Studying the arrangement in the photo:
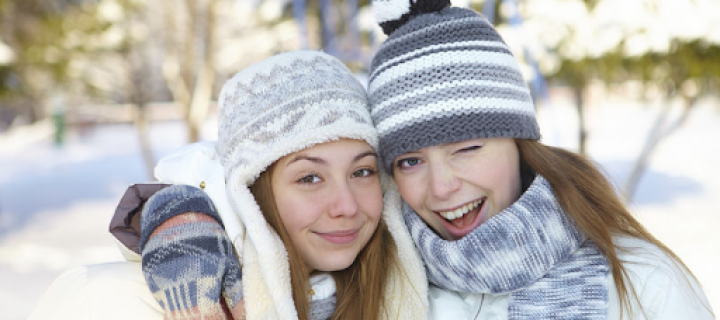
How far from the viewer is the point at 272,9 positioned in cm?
938

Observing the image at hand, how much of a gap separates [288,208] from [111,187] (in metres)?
9.48

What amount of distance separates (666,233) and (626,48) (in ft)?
8.52

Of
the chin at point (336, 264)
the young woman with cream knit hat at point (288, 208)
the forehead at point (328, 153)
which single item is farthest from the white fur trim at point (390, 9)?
the chin at point (336, 264)

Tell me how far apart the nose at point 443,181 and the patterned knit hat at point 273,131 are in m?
0.23

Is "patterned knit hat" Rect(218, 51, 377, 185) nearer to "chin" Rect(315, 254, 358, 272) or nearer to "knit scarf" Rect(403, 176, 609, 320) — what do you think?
"chin" Rect(315, 254, 358, 272)

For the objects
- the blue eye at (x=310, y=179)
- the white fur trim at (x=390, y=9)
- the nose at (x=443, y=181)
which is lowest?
the nose at (x=443, y=181)

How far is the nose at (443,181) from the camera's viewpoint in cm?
186

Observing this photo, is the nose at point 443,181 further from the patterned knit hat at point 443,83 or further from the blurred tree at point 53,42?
the blurred tree at point 53,42

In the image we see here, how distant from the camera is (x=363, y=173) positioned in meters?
1.99

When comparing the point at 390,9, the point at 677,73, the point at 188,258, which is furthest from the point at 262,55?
the point at 188,258

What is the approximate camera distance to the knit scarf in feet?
5.79

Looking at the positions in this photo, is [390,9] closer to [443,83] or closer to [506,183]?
[443,83]

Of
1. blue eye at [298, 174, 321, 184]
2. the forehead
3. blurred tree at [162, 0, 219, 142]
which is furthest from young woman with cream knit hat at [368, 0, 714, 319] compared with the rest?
blurred tree at [162, 0, 219, 142]

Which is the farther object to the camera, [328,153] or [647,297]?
[328,153]
